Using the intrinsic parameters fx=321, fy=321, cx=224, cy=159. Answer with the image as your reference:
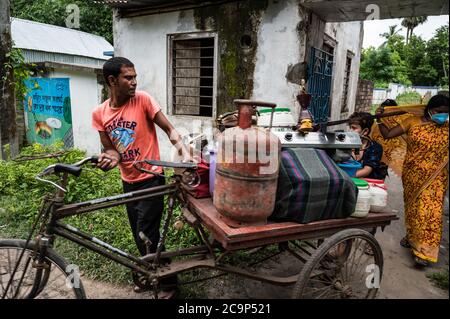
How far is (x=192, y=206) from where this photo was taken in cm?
232

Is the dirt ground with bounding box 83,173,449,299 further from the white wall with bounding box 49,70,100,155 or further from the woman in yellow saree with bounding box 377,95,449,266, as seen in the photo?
the white wall with bounding box 49,70,100,155

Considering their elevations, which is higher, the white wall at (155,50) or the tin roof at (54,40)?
the tin roof at (54,40)

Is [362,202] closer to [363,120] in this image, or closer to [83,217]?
[363,120]

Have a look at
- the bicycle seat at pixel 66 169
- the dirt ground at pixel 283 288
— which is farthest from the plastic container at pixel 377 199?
the bicycle seat at pixel 66 169

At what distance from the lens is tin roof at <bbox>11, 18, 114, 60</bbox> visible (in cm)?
1590

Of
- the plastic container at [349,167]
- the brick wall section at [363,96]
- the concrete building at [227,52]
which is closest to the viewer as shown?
the plastic container at [349,167]

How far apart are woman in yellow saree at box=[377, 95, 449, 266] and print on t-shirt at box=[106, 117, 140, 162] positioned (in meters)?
2.54

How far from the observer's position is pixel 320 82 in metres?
5.60

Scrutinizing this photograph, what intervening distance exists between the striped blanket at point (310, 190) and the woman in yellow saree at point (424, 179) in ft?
4.92

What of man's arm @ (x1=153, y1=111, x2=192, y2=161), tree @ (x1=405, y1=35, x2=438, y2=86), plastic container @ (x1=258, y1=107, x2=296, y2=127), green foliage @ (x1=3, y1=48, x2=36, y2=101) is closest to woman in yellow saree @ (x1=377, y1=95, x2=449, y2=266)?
tree @ (x1=405, y1=35, x2=438, y2=86)

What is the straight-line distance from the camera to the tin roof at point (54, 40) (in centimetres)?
1590

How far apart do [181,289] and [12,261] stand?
4.40 ft

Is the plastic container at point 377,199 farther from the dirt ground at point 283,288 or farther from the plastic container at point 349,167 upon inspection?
the dirt ground at point 283,288

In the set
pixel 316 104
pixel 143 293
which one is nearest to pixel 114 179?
pixel 143 293
